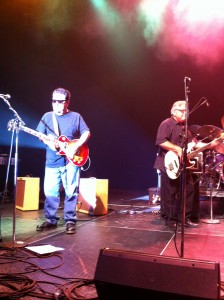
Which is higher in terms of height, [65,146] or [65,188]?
[65,146]

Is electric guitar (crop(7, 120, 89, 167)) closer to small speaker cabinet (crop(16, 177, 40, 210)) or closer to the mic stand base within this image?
the mic stand base

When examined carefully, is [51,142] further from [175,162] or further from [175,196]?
[175,196]

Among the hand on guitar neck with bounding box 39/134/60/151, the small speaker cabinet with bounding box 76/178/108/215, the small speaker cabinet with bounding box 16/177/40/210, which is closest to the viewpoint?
the hand on guitar neck with bounding box 39/134/60/151

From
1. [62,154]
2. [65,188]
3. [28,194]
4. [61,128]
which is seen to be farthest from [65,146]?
[28,194]

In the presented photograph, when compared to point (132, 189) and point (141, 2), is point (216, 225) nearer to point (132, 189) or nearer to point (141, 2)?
point (141, 2)

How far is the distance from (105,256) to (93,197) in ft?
14.4

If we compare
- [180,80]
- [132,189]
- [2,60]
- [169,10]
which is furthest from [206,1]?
[132,189]

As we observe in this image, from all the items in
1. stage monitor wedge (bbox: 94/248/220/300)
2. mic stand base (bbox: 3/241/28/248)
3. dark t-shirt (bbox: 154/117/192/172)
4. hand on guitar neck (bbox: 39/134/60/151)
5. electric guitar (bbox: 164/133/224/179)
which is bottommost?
mic stand base (bbox: 3/241/28/248)

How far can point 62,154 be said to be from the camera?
4.78m

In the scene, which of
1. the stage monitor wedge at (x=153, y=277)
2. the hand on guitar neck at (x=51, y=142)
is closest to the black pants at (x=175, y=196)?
the hand on guitar neck at (x=51, y=142)

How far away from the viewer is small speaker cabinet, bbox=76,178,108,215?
6.55 metres

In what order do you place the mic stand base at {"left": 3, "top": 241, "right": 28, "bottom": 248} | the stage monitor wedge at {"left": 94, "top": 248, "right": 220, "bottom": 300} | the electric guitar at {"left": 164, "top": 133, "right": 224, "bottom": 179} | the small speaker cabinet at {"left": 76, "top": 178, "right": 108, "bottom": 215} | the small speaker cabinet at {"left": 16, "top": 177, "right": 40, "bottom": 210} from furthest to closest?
the small speaker cabinet at {"left": 16, "top": 177, "right": 40, "bottom": 210} → the small speaker cabinet at {"left": 76, "top": 178, "right": 108, "bottom": 215} → the electric guitar at {"left": 164, "top": 133, "right": 224, "bottom": 179} → the mic stand base at {"left": 3, "top": 241, "right": 28, "bottom": 248} → the stage monitor wedge at {"left": 94, "top": 248, "right": 220, "bottom": 300}

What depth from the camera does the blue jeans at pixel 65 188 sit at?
15.9 ft

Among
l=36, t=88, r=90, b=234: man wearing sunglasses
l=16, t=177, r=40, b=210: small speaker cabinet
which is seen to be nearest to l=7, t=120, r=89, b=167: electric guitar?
l=36, t=88, r=90, b=234: man wearing sunglasses
